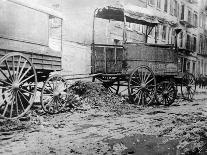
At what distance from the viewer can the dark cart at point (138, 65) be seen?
10.5 m

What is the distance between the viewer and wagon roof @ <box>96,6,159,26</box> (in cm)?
1106

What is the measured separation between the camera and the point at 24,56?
7.04m

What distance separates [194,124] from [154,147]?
8.21ft

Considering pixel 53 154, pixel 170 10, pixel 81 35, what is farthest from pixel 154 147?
pixel 170 10

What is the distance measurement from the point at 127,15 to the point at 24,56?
511cm

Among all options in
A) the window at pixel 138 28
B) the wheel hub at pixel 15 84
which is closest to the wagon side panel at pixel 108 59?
the wheel hub at pixel 15 84

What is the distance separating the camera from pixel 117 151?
476 cm

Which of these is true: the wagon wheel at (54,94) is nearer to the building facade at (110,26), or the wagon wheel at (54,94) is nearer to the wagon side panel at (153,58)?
the wagon side panel at (153,58)

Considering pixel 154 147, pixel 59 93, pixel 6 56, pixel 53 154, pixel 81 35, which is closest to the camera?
pixel 53 154

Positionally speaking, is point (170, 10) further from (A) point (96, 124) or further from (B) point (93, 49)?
(A) point (96, 124)

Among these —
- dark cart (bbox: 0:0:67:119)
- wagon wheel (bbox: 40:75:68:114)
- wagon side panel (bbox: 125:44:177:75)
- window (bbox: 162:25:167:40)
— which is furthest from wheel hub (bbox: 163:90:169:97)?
window (bbox: 162:25:167:40)

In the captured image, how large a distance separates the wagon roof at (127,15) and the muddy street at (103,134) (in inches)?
160

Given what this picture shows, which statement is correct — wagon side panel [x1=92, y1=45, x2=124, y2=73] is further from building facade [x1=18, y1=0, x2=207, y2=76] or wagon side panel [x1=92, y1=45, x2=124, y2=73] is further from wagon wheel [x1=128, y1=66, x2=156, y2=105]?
building facade [x1=18, y1=0, x2=207, y2=76]

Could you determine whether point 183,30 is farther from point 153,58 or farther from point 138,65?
point 138,65
